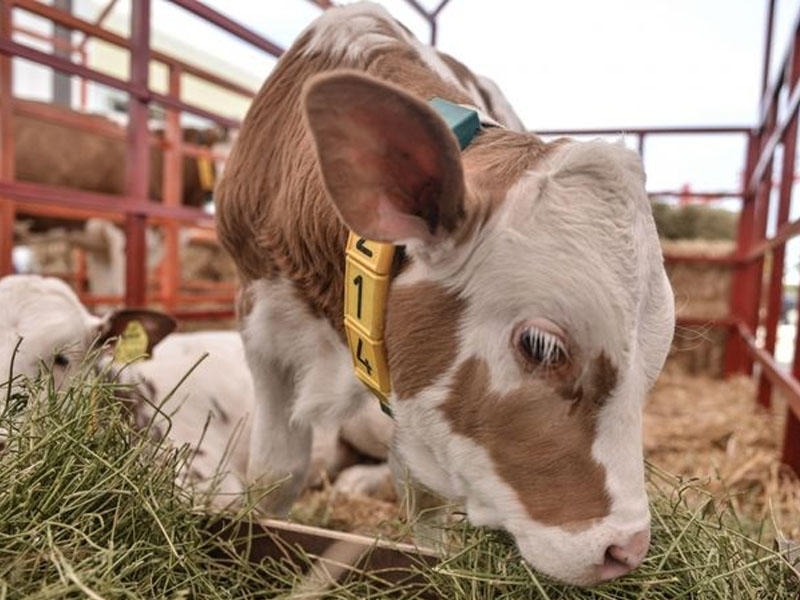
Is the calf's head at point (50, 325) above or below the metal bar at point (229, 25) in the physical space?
below

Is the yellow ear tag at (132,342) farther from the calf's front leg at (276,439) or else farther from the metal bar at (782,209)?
the metal bar at (782,209)

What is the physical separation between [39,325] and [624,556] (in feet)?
4.83

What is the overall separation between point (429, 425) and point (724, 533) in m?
0.57

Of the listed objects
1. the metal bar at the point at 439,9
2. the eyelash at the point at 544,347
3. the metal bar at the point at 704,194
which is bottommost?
the eyelash at the point at 544,347

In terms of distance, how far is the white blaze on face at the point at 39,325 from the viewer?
170 centimetres

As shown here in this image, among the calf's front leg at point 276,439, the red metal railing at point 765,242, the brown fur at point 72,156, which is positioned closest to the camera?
the calf's front leg at point 276,439

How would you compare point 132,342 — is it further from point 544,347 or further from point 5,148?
point 5,148

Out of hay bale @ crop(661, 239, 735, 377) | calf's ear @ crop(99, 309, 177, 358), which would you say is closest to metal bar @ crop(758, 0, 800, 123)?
hay bale @ crop(661, 239, 735, 377)

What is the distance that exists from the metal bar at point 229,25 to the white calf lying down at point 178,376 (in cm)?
114

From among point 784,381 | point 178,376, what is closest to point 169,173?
point 178,376

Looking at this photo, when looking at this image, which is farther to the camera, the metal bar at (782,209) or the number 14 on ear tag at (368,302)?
the metal bar at (782,209)

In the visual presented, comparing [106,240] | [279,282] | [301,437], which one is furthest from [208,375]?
[106,240]

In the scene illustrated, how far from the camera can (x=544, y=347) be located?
1.07 meters

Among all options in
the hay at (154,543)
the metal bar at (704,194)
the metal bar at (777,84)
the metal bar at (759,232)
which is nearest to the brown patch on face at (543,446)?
the hay at (154,543)
